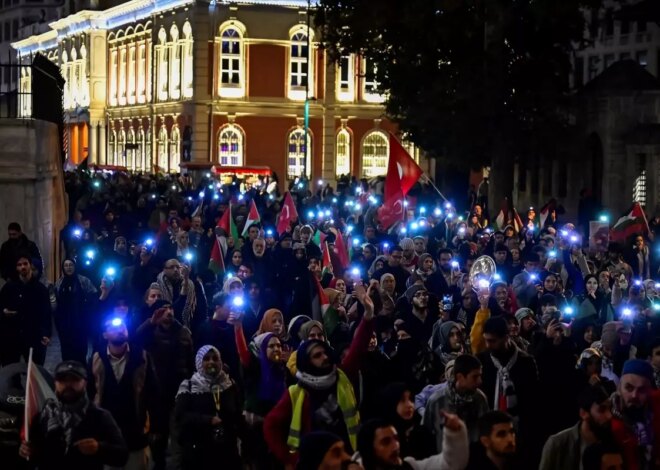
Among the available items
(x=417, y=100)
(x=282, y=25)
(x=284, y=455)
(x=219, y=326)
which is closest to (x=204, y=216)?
(x=417, y=100)

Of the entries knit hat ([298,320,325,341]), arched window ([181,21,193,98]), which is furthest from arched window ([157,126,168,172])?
knit hat ([298,320,325,341])

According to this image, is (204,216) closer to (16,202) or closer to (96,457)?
(16,202)

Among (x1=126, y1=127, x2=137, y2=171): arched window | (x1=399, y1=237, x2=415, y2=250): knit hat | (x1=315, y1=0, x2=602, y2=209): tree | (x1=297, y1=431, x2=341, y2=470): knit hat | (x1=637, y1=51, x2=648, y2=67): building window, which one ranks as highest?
(x1=637, y1=51, x2=648, y2=67): building window

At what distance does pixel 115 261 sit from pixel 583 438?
445 inches

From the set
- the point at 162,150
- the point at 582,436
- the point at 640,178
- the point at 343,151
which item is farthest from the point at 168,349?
the point at 162,150

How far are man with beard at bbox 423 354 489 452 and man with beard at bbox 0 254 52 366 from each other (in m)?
5.33

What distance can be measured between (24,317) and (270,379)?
12.3 feet

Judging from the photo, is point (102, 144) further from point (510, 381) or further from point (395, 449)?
point (395, 449)

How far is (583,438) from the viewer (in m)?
8.63

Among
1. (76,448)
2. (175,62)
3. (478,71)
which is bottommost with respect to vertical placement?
(76,448)

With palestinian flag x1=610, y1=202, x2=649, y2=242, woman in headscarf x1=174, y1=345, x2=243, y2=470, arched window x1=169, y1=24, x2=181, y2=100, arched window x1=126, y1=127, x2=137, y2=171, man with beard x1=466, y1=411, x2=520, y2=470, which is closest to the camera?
man with beard x1=466, y1=411, x2=520, y2=470

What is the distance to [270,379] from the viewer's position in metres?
10.8

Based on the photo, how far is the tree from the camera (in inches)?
1442

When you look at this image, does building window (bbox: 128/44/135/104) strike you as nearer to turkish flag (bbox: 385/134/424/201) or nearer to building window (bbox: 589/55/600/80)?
building window (bbox: 589/55/600/80)
